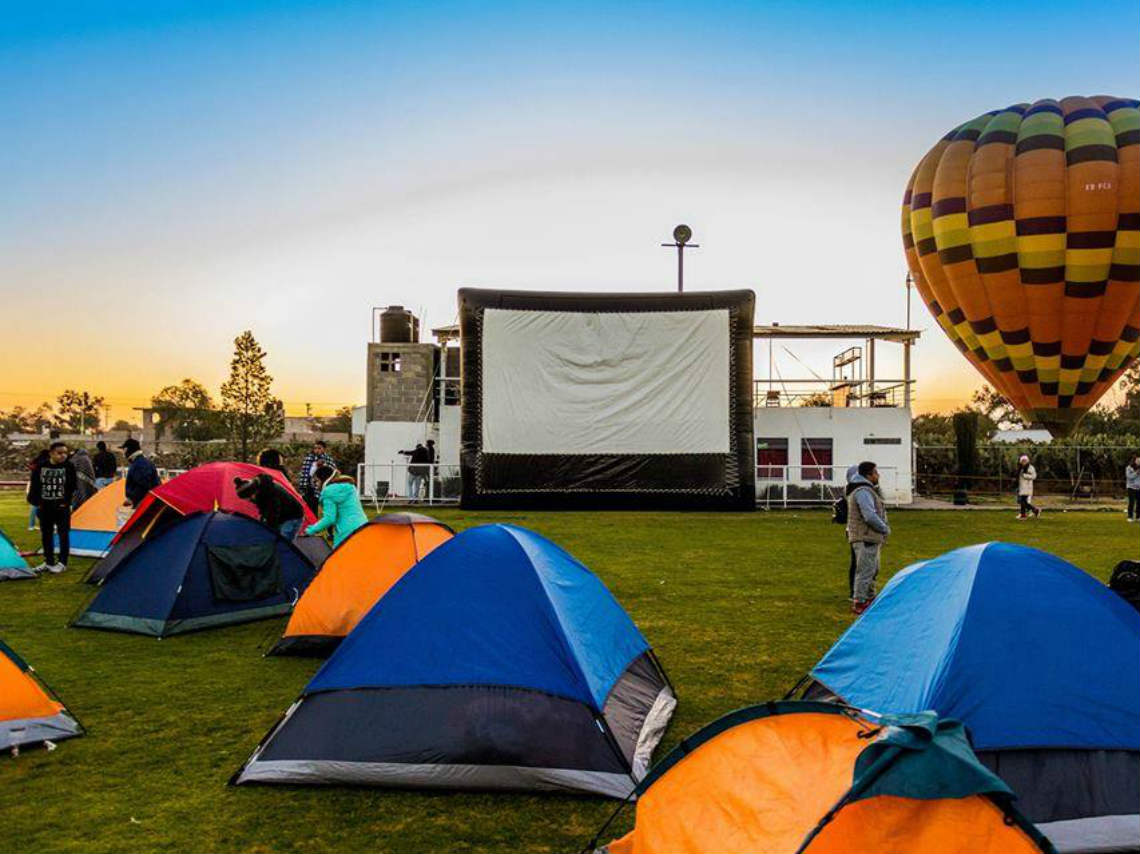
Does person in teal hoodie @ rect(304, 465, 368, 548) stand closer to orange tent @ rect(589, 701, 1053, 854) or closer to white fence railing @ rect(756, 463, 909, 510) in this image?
orange tent @ rect(589, 701, 1053, 854)

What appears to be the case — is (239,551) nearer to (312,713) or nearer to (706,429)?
(312,713)

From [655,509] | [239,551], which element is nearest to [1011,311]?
[655,509]

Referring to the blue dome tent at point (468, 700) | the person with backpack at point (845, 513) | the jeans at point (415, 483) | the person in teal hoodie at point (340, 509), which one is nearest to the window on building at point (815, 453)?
the jeans at point (415, 483)

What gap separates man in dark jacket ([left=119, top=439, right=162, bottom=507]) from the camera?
12688 millimetres

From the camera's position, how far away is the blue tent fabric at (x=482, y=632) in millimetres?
5398

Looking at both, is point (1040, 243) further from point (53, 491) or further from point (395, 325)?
point (395, 325)

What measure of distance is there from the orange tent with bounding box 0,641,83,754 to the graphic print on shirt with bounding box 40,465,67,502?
7210mm

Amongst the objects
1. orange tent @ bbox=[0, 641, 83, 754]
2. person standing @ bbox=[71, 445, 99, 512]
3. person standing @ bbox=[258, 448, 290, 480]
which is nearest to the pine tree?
person standing @ bbox=[71, 445, 99, 512]

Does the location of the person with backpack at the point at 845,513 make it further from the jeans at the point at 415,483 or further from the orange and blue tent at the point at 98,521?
the jeans at the point at 415,483

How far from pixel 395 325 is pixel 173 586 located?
2551 centimetres

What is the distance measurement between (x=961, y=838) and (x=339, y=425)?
9085 centimetres

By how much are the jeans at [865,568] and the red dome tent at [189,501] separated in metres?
6.16

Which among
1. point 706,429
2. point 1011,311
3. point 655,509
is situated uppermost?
point 1011,311

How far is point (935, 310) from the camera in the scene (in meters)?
22.9
